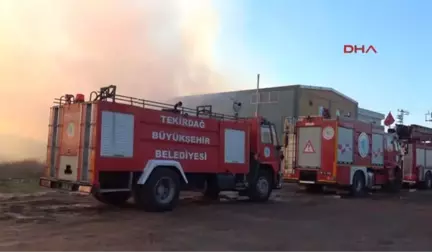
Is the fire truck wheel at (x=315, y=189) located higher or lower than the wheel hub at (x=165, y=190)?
lower

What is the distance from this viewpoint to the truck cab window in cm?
1439

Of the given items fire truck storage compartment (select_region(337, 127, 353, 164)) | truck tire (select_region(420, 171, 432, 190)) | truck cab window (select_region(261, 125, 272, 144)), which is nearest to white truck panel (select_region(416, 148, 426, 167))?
truck tire (select_region(420, 171, 432, 190))

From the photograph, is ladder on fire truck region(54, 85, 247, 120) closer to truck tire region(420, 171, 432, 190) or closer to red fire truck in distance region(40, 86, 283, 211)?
red fire truck in distance region(40, 86, 283, 211)

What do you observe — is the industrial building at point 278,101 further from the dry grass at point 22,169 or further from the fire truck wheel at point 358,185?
the fire truck wheel at point 358,185

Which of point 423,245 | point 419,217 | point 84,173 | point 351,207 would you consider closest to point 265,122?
point 351,207

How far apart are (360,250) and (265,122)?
773cm

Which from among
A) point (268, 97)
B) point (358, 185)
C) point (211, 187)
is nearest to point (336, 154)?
point (358, 185)

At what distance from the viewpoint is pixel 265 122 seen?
14.5 metres

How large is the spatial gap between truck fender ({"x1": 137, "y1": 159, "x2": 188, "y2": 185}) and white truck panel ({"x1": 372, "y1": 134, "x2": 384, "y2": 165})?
1082cm

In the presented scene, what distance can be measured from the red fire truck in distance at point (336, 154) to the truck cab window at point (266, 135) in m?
3.73

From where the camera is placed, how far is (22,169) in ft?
71.4

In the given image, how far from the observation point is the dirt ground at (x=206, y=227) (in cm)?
696

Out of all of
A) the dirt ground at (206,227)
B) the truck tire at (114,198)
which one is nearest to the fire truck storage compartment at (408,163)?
the dirt ground at (206,227)

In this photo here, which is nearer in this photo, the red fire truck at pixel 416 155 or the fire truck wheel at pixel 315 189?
the fire truck wheel at pixel 315 189
